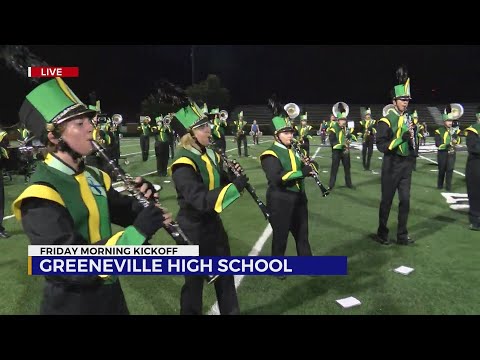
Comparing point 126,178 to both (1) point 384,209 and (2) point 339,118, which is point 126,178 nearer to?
(1) point 384,209

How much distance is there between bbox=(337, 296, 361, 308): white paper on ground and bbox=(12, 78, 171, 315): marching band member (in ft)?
9.12

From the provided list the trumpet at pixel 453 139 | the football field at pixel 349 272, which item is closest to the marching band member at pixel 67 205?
the football field at pixel 349 272

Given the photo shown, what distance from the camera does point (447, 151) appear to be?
1158cm

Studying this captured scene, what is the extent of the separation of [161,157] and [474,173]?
10.5 metres

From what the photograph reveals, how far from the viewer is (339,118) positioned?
12984 millimetres

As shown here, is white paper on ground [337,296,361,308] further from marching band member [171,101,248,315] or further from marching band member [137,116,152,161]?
marching band member [137,116,152,161]

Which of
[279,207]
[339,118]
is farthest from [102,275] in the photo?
[339,118]

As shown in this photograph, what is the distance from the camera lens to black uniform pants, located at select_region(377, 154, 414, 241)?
6.64 metres

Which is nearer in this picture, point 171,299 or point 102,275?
→ point 102,275

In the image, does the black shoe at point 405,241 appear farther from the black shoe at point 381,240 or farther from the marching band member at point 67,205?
the marching band member at point 67,205

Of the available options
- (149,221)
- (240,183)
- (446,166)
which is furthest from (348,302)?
(446,166)

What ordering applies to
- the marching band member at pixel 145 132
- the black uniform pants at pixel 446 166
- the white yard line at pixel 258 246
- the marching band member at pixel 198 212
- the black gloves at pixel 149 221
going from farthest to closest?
1. the marching band member at pixel 145 132
2. the black uniform pants at pixel 446 166
3. the white yard line at pixel 258 246
4. the marching band member at pixel 198 212
5. the black gloves at pixel 149 221

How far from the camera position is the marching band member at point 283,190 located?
5281 millimetres
